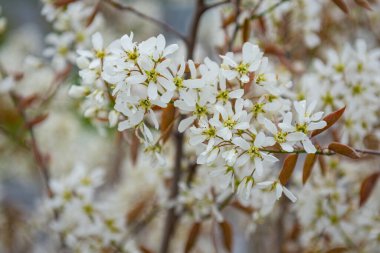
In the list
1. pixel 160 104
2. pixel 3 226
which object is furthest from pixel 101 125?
pixel 3 226

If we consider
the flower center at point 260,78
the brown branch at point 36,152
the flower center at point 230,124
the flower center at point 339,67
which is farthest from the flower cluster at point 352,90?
the brown branch at point 36,152

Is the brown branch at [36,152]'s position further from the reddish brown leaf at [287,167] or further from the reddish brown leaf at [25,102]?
the reddish brown leaf at [287,167]

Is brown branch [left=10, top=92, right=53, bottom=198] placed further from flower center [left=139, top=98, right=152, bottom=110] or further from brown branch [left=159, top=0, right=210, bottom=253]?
flower center [left=139, top=98, right=152, bottom=110]

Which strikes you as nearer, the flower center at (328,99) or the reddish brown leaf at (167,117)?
the reddish brown leaf at (167,117)

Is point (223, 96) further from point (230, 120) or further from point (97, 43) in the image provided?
point (97, 43)

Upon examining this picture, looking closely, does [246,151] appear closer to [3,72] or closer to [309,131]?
[309,131]
